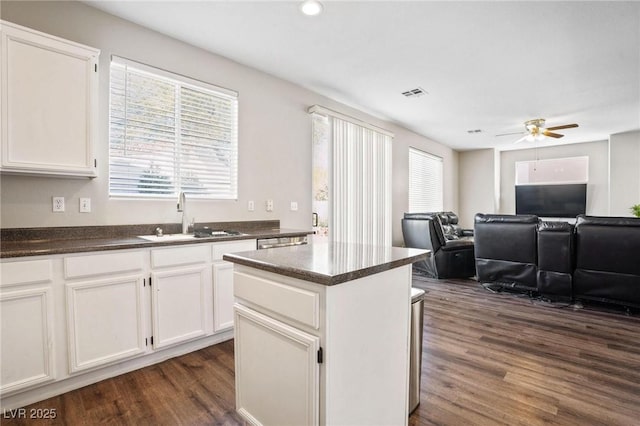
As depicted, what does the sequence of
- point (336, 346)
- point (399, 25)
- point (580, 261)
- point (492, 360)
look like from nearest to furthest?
point (336, 346)
point (492, 360)
point (399, 25)
point (580, 261)

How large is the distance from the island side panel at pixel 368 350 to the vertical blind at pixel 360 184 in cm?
281

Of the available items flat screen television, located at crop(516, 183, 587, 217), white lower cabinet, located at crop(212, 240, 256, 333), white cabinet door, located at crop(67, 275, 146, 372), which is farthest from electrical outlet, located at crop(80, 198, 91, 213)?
flat screen television, located at crop(516, 183, 587, 217)

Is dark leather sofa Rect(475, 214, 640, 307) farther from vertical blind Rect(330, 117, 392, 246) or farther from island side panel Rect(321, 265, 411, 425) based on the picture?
island side panel Rect(321, 265, 411, 425)

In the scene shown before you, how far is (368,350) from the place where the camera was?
136cm

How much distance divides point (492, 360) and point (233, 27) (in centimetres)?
344

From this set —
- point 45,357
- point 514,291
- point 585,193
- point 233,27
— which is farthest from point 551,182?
point 45,357

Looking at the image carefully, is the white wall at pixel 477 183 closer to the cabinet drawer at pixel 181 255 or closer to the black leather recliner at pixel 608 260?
the black leather recliner at pixel 608 260

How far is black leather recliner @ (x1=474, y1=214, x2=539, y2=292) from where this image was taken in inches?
157

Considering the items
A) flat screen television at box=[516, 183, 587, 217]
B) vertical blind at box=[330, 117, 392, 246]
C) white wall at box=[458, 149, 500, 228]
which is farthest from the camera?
white wall at box=[458, 149, 500, 228]

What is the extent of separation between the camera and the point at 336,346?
1218 millimetres

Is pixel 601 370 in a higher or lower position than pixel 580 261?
lower

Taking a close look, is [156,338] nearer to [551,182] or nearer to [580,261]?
[580,261]

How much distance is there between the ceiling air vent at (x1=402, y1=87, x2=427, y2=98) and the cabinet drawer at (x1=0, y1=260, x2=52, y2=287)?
4.09 metres

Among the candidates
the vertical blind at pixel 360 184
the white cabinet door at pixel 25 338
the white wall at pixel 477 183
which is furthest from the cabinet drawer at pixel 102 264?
the white wall at pixel 477 183
